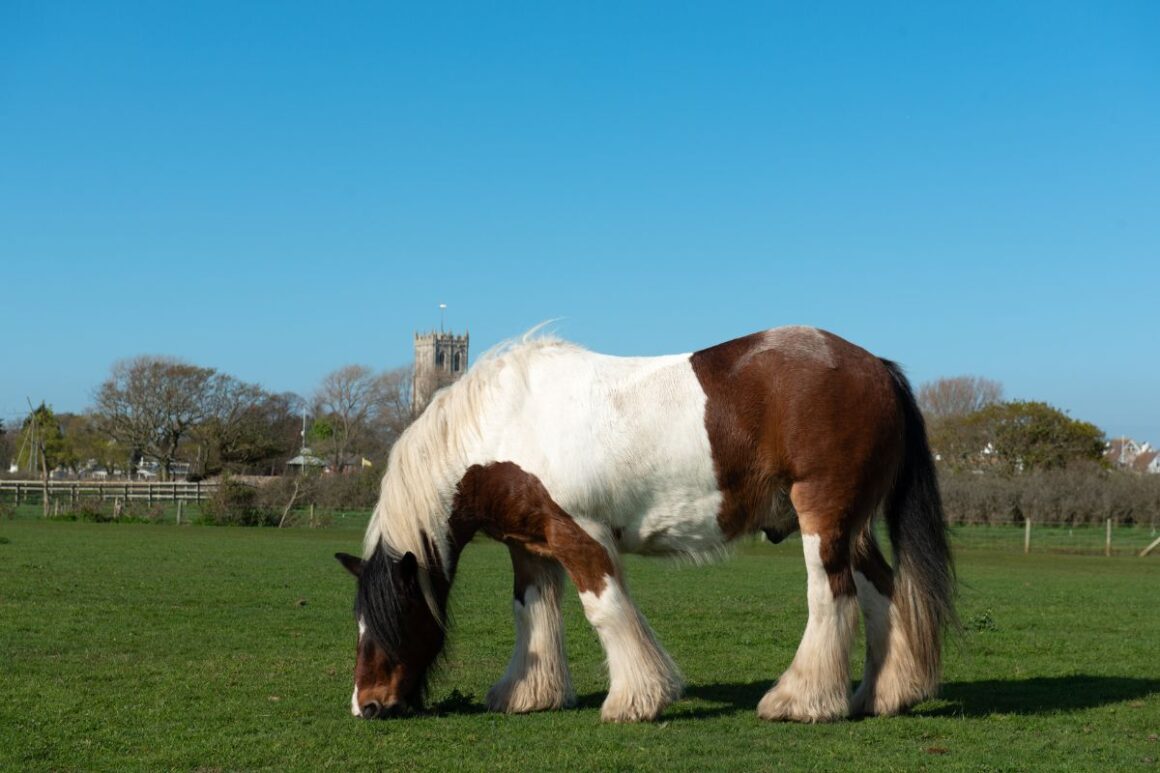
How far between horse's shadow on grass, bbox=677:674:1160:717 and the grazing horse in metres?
0.56

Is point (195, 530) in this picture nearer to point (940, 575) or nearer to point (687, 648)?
point (687, 648)

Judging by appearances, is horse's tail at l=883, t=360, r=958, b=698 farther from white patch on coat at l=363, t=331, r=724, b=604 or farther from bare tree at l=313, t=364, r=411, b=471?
bare tree at l=313, t=364, r=411, b=471

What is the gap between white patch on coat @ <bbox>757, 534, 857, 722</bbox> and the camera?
7062 millimetres

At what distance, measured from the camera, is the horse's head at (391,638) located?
7.30m

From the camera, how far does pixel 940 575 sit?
24.7 ft

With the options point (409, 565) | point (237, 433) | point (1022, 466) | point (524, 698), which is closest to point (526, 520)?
point (409, 565)

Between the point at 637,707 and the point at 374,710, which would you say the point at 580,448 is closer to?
the point at 637,707

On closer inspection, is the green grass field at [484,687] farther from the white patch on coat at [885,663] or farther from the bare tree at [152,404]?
the bare tree at [152,404]

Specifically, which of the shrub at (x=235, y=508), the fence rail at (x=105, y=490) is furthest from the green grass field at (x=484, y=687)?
the fence rail at (x=105, y=490)

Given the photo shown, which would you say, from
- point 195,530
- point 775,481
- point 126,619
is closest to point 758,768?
point 775,481

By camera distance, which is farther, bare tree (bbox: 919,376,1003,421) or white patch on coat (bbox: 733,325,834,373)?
bare tree (bbox: 919,376,1003,421)

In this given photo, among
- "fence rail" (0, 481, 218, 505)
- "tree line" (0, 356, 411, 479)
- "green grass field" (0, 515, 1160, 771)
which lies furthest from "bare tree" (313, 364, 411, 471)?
"green grass field" (0, 515, 1160, 771)

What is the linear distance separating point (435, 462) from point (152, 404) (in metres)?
73.1

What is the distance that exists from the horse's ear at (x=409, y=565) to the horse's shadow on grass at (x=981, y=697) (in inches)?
38.3
